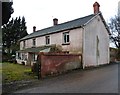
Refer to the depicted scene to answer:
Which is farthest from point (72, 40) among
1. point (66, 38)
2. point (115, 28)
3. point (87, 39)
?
point (115, 28)

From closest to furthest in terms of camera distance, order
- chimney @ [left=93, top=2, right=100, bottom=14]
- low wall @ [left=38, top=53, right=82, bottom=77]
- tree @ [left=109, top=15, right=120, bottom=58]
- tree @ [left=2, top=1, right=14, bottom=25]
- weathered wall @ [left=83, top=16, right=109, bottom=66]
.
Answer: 1. low wall @ [left=38, top=53, right=82, bottom=77]
2. tree @ [left=2, top=1, right=14, bottom=25]
3. weathered wall @ [left=83, top=16, right=109, bottom=66]
4. chimney @ [left=93, top=2, right=100, bottom=14]
5. tree @ [left=109, top=15, right=120, bottom=58]

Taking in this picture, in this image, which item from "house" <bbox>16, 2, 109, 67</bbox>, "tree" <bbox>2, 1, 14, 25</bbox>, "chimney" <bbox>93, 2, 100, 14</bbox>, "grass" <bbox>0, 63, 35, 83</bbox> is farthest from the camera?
"chimney" <bbox>93, 2, 100, 14</bbox>

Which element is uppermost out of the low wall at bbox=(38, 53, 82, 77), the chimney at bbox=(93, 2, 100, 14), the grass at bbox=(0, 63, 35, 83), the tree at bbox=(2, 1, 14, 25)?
the chimney at bbox=(93, 2, 100, 14)

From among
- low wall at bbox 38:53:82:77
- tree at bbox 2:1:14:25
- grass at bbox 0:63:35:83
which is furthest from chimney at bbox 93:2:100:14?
grass at bbox 0:63:35:83

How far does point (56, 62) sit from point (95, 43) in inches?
349

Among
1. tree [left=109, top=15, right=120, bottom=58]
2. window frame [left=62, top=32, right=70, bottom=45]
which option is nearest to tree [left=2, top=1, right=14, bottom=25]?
window frame [left=62, top=32, right=70, bottom=45]

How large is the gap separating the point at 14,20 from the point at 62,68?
173ft

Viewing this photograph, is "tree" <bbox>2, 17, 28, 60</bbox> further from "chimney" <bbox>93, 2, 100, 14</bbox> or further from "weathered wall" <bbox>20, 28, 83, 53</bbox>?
"chimney" <bbox>93, 2, 100, 14</bbox>

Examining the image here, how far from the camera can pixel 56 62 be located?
20.2 m

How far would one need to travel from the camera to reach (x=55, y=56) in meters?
20.3

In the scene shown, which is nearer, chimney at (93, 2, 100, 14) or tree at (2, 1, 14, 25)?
tree at (2, 1, 14, 25)

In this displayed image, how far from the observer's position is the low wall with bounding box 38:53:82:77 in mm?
18828

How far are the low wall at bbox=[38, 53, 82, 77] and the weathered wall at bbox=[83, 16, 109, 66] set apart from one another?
2.03m

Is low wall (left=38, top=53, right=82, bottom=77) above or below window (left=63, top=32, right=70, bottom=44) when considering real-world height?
below
